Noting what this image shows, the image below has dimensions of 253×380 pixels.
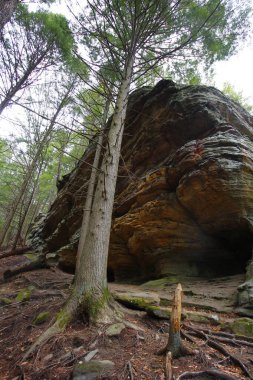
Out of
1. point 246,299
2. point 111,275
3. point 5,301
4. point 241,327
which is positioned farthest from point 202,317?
point 111,275

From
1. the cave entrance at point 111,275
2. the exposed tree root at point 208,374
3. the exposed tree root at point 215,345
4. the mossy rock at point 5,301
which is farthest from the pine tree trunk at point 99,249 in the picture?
the cave entrance at point 111,275

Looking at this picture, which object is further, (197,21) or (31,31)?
(31,31)

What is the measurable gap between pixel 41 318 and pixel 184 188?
5641mm

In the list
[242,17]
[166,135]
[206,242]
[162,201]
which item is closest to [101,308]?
[162,201]

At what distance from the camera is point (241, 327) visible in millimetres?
4695

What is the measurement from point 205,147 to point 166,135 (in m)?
2.32

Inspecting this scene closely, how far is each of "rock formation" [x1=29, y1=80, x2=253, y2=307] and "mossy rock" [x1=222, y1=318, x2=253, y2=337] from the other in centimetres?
354

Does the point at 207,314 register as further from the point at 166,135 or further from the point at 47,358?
the point at 166,135

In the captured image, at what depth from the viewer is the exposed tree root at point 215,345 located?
329cm

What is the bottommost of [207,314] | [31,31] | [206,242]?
[207,314]

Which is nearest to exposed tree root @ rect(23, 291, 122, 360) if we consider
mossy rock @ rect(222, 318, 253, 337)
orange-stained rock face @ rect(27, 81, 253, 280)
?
mossy rock @ rect(222, 318, 253, 337)

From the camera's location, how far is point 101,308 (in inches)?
174

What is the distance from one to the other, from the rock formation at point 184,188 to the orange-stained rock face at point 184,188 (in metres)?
0.03

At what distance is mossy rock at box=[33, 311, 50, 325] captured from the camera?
4760 millimetres
